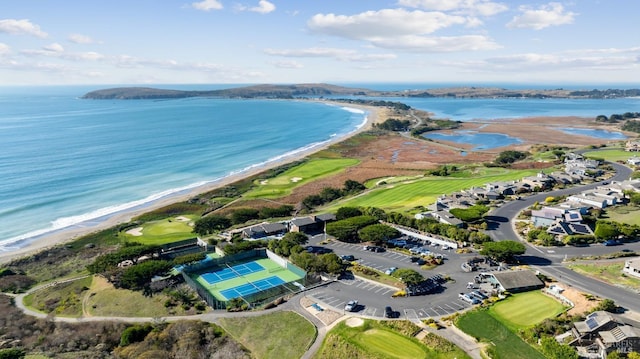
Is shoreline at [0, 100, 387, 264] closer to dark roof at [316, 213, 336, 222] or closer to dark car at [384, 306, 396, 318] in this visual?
dark roof at [316, 213, 336, 222]

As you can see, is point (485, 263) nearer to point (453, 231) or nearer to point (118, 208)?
point (453, 231)

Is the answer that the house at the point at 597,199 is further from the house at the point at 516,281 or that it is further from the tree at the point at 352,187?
the tree at the point at 352,187

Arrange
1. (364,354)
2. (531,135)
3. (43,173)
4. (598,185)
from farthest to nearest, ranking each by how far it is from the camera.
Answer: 1. (531,135)
2. (43,173)
3. (598,185)
4. (364,354)

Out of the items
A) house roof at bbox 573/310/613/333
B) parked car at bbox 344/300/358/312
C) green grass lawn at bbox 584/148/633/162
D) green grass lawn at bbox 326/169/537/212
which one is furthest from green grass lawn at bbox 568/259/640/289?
green grass lawn at bbox 584/148/633/162

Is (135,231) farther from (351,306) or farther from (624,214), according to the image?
(624,214)

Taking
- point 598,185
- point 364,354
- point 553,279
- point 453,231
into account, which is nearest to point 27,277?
point 364,354

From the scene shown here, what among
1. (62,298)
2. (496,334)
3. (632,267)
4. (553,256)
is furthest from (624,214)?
(62,298)

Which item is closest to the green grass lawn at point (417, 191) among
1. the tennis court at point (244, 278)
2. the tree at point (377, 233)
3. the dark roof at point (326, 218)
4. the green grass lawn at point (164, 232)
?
the dark roof at point (326, 218)

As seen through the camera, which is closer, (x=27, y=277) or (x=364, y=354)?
(x=364, y=354)
